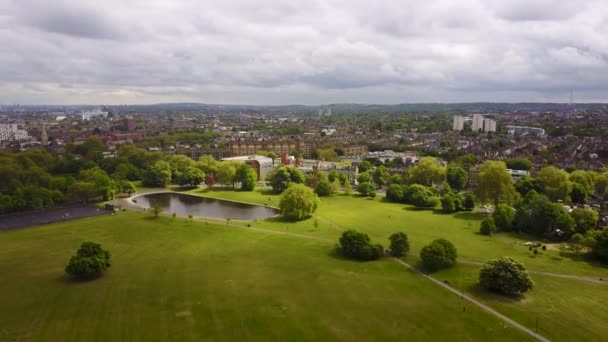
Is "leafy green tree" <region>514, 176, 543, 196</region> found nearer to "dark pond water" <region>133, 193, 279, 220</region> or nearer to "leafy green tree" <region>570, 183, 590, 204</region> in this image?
"leafy green tree" <region>570, 183, 590, 204</region>

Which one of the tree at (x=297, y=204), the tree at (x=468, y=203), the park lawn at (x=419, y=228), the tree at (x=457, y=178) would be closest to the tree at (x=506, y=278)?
the park lawn at (x=419, y=228)

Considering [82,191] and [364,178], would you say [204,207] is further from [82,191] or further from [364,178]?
[364,178]

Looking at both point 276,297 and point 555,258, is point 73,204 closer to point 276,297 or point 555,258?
point 276,297

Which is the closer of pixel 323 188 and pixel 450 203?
pixel 450 203

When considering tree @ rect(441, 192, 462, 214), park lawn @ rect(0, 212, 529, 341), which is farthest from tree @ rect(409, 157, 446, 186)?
park lawn @ rect(0, 212, 529, 341)

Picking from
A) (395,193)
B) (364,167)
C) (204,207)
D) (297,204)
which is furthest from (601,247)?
(364,167)
